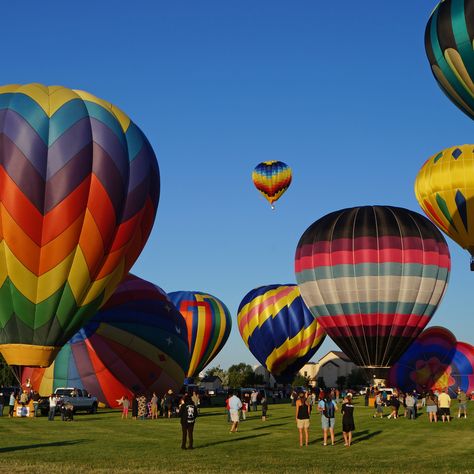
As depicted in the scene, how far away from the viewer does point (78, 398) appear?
33656 mm

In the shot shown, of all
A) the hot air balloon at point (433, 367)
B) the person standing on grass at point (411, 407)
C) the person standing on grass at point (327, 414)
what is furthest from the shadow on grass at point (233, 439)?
the hot air balloon at point (433, 367)

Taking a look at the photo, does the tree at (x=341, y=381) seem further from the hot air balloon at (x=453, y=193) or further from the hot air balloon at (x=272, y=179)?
the hot air balloon at (x=453, y=193)

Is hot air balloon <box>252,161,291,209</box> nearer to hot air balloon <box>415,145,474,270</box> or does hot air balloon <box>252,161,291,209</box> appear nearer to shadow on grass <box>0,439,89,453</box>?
hot air balloon <box>415,145,474,270</box>

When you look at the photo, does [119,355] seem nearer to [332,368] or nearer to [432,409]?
[432,409]

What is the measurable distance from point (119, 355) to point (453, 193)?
2367 centimetres

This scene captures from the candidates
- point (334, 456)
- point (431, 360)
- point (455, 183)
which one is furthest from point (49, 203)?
point (431, 360)

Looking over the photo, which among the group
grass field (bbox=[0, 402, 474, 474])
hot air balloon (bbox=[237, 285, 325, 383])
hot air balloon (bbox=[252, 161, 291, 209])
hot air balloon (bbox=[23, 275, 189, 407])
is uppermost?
hot air balloon (bbox=[252, 161, 291, 209])

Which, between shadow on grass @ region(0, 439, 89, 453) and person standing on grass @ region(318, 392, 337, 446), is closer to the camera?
shadow on grass @ region(0, 439, 89, 453)

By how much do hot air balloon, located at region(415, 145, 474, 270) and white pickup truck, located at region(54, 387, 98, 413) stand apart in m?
25.3

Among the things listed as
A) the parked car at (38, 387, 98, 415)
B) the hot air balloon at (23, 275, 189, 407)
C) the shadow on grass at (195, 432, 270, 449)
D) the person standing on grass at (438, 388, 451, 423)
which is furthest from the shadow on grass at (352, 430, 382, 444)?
the hot air balloon at (23, 275, 189, 407)

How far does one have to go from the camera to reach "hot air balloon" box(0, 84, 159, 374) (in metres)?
26.7

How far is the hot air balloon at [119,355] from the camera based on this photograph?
35.9 metres

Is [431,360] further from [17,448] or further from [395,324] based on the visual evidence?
[17,448]

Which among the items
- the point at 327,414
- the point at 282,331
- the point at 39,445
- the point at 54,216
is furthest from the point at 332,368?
the point at 39,445
